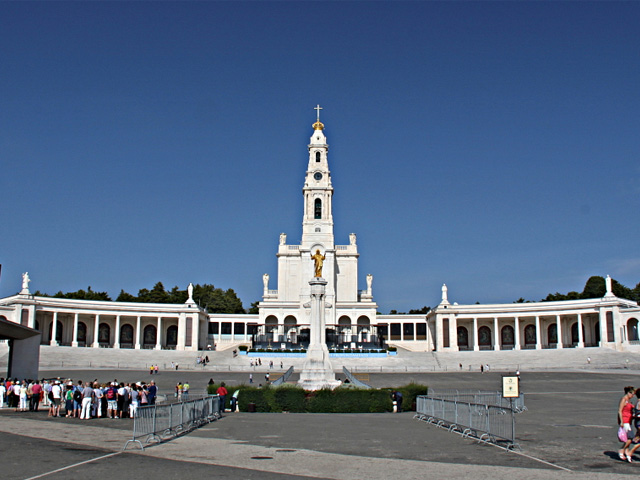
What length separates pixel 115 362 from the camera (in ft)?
240

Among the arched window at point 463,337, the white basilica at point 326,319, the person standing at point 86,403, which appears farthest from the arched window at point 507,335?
the person standing at point 86,403

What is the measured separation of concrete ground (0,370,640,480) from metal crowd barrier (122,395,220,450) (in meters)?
0.45

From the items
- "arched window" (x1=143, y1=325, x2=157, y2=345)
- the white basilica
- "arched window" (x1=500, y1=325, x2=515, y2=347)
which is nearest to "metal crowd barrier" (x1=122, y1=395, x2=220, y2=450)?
the white basilica

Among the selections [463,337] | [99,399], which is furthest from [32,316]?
[99,399]

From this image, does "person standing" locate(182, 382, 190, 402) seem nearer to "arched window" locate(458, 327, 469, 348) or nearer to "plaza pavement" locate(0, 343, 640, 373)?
"plaza pavement" locate(0, 343, 640, 373)

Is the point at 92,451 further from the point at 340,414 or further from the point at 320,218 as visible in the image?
the point at 320,218

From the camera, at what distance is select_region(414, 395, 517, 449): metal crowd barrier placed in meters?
18.2

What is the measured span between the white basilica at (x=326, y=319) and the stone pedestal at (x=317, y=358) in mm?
44098

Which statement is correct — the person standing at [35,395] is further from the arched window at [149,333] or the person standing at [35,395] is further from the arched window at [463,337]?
the arched window at [463,337]

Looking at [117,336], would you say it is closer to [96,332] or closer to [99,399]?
[96,332]

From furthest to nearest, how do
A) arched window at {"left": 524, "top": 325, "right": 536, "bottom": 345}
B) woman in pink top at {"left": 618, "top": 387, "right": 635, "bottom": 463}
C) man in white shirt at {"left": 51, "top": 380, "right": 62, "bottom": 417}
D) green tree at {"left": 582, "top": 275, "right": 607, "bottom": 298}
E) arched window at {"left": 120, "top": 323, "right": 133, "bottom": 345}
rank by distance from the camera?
green tree at {"left": 582, "top": 275, "right": 607, "bottom": 298}, arched window at {"left": 524, "top": 325, "right": 536, "bottom": 345}, arched window at {"left": 120, "top": 323, "right": 133, "bottom": 345}, man in white shirt at {"left": 51, "top": 380, "right": 62, "bottom": 417}, woman in pink top at {"left": 618, "top": 387, "right": 635, "bottom": 463}

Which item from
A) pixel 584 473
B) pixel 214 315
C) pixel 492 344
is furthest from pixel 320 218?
pixel 584 473

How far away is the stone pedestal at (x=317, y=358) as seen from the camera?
40531 mm

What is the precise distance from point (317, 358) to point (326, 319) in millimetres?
57498
